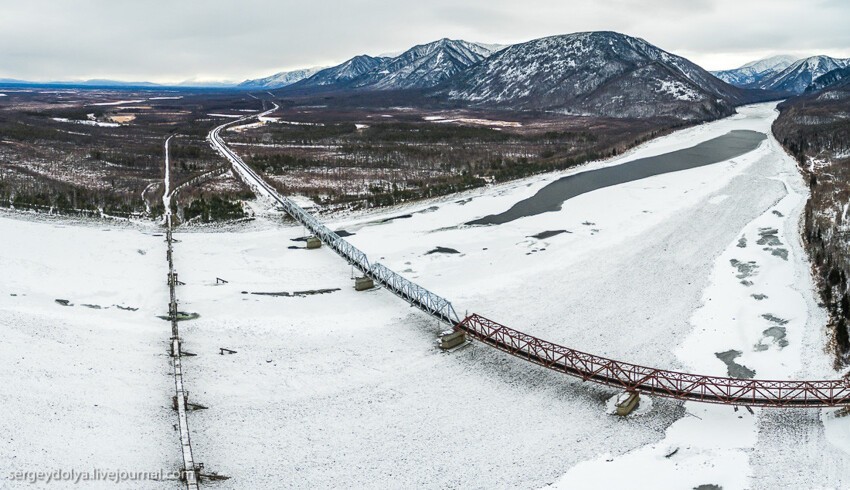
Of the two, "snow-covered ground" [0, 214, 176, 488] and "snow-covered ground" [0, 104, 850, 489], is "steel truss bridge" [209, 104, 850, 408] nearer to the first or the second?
"snow-covered ground" [0, 104, 850, 489]

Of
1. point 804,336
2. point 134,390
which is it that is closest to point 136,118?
point 134,390

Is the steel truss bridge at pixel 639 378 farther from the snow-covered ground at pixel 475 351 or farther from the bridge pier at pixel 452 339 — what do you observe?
the snow-covered ground at pixel 475 351

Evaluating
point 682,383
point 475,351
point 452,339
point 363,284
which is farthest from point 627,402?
point 363,284

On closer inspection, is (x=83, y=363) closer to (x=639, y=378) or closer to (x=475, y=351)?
(x=475, y=351)


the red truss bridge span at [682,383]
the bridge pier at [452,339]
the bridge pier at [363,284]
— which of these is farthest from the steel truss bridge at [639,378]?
the bridge pier at [363,284]

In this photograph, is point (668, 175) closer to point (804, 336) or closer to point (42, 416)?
point (804, 336)

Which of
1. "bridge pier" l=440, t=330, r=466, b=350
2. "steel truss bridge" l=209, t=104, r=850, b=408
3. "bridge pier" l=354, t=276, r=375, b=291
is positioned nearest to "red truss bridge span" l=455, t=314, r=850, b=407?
"steel truss bridge" l=209, t=104, r=850, b=408
